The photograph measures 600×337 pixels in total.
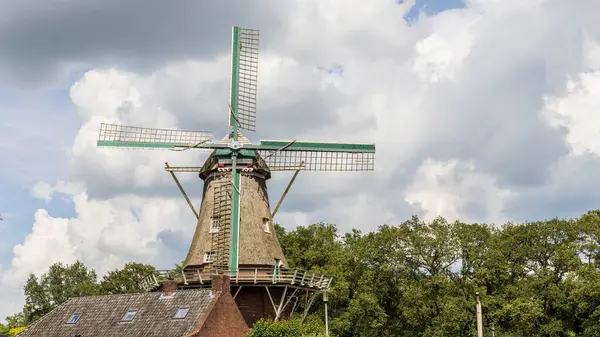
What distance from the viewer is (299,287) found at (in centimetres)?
3553

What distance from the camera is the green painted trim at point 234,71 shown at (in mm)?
39203

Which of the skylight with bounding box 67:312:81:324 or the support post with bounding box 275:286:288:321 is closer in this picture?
the skylight with bounding box 67:312:81:324

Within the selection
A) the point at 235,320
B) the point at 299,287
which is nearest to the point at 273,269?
the point at 299,287

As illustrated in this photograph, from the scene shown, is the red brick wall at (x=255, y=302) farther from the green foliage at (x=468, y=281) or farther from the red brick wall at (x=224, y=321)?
the green foliage at (x=468, y=281)

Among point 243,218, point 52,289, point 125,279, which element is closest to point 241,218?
point 243,218

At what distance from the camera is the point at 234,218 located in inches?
1404

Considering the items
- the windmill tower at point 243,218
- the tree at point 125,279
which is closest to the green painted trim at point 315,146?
the windmill tower at point 243,218

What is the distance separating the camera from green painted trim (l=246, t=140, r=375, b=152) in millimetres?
38188

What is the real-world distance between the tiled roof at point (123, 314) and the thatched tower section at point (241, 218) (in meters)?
3.22

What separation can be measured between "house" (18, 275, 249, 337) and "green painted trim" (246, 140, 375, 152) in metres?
8.51

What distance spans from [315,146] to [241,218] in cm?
606

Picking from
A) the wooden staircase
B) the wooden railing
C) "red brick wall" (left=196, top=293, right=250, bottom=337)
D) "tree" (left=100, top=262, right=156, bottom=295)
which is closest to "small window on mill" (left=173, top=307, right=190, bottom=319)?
"red brick wall" (left=196, top=293, right=250, bottom=337)

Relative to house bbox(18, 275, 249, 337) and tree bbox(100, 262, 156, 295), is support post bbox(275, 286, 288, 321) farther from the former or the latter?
tree bbox(100, 262, 156, 295)

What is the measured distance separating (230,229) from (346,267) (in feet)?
48.5
